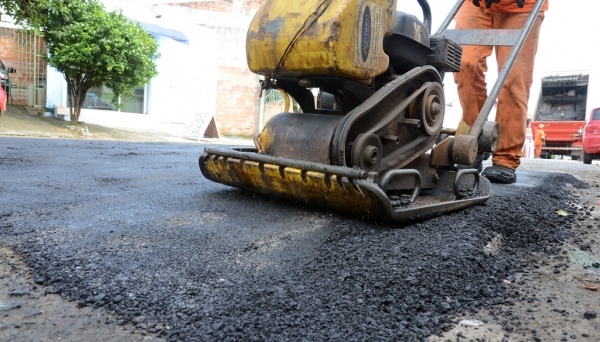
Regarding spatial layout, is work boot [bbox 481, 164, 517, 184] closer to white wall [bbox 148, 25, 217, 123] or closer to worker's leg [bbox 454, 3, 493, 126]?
worker's leg [bbox 454, 3, 493, 126]

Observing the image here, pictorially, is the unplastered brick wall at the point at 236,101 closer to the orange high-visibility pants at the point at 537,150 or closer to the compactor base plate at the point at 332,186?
the orange high-visibility pants at the point at 537,150

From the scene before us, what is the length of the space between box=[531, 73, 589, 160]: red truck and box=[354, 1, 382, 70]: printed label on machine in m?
16.9

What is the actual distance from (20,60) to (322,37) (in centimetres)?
1376

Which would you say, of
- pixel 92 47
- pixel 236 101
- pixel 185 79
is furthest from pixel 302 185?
pixel 236 101

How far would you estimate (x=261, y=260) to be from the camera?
1715 millimetres

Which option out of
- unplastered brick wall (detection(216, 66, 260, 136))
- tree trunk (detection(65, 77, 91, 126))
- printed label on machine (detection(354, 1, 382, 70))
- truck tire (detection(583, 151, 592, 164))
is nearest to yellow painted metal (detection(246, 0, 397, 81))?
printed label on machine (detection(354, 1, 382, 70))

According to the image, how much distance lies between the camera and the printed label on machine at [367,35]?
2199mm

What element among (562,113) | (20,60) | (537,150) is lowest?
(537,150)

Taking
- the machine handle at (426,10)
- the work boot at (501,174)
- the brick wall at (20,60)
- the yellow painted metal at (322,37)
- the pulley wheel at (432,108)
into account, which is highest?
the brick wall at (20,60)

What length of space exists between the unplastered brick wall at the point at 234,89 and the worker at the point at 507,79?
15532 mm

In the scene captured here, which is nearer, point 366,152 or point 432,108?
point 366,152

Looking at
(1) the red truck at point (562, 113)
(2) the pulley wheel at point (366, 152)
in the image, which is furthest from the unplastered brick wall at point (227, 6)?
(2) the pulley wheel at point (366, 152)

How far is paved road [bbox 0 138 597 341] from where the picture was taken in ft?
4.23

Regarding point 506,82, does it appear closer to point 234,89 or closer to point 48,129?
point 48,129
